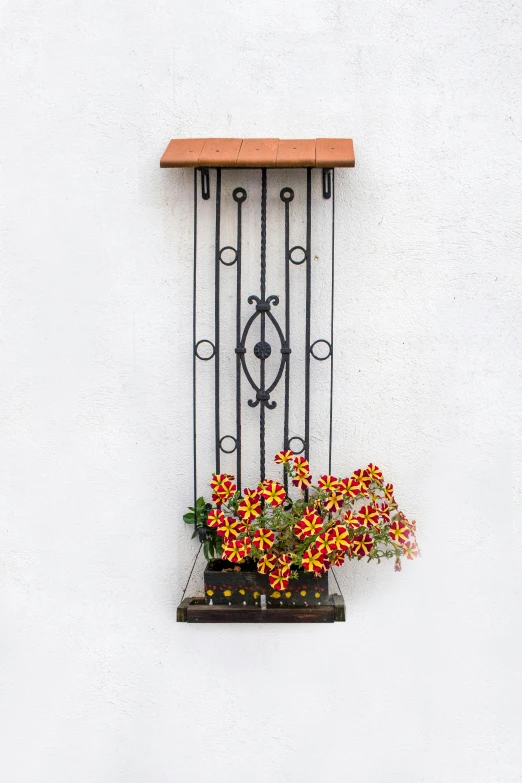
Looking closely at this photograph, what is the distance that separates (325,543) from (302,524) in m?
0.07

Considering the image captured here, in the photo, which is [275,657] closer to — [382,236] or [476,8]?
[382,236]

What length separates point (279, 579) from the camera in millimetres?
1570

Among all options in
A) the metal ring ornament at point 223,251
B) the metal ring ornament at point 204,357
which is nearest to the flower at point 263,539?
the metal ring ornament at point 204,357

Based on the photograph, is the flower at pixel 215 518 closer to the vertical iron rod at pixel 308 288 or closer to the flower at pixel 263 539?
the flower at pixel 263 539

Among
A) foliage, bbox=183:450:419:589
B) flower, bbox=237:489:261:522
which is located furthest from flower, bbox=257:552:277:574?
flower, bbox=237:489:261:522

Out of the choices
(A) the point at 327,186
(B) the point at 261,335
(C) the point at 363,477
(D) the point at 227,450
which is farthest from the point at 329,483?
(A) the point at 327,186

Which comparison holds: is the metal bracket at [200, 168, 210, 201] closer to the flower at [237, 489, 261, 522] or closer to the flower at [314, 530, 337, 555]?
the flower at [237, 489, 261, 522]

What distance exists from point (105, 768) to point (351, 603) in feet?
2.77

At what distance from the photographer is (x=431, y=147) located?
1733 mm

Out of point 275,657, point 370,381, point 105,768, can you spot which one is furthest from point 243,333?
point 105,768

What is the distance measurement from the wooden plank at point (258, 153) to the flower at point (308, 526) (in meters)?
0.90

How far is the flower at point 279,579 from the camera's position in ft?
5.14

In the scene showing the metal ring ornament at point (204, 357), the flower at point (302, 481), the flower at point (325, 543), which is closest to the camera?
the flower at point (325, 543)

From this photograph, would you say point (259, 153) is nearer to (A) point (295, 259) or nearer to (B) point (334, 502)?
(A) point (295, 259)
